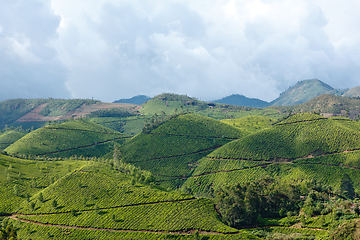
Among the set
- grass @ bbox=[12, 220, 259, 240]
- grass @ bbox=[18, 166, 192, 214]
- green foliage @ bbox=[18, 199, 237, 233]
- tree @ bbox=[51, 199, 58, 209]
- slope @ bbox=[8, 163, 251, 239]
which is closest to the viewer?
grass @ bbox=[12, 220, 259, 240]

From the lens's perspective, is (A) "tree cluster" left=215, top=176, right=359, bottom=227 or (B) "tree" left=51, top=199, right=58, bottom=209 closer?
(A) "tree cluster" left=215, top=176, right=359, bottom=227

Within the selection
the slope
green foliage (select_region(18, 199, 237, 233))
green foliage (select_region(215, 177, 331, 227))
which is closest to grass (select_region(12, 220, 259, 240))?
the slope

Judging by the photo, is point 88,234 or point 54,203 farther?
point 54,203

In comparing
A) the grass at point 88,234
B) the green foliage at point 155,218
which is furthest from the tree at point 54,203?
the grass at point 88,234

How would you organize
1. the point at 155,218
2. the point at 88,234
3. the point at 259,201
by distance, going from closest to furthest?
the point at 88,234 → the point at 155,218 → the point at 259,201

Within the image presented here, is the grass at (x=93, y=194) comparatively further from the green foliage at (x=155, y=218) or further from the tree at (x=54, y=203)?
the green foliage at (x=155, y=218)

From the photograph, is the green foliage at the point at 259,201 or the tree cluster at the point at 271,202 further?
the green foliage at the point at 259,201

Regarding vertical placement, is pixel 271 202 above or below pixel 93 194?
below

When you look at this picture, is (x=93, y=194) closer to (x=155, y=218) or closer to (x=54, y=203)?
(x=54, y=203)

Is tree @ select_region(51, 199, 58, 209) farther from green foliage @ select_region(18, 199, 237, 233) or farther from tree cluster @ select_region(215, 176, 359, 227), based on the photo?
tree cluster @ select_region(215, 176, 359, 227)

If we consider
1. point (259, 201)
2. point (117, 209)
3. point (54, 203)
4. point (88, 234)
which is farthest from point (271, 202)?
point (54, 203)

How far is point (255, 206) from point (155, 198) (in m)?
53.0

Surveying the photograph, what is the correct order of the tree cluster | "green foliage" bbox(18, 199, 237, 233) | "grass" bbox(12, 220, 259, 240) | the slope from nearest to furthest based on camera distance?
"grass" bbox(12, 220, 259, 240) → "green foliage" bbox(18, 199, 237, 233) → the slope → the tree cluster

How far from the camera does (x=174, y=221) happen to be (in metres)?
135
